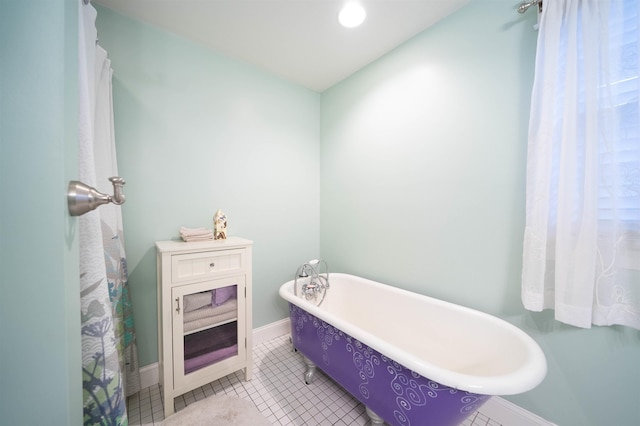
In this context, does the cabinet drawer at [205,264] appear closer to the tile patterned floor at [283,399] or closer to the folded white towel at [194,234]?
the folded white towel at [194,234]

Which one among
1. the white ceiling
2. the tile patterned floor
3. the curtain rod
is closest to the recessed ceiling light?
the white ceiling

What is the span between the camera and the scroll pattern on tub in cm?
87

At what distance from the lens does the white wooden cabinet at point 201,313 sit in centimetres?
126

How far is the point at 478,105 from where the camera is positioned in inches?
53.4

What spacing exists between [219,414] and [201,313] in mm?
550

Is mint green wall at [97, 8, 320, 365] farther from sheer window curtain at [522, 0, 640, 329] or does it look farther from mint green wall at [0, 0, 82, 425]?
sheer window curtain at [522, 0, 640, 329]

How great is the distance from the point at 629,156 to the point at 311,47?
6.10ft

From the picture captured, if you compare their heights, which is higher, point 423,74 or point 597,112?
point 423,74

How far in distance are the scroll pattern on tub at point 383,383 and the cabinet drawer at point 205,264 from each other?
56 centimetres

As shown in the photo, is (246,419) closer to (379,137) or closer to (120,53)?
(379,137)

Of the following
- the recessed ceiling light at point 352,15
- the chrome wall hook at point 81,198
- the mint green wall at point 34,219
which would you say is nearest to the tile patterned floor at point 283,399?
the mint green wall at point 34,219

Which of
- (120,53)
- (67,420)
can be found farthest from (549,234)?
(120,53)

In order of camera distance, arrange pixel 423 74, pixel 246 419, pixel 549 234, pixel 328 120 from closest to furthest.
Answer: pixel 549 234
pixel 246 419
pixel 423 74
pixel 328 120

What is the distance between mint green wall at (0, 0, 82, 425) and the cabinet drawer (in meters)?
0.90
